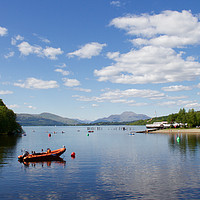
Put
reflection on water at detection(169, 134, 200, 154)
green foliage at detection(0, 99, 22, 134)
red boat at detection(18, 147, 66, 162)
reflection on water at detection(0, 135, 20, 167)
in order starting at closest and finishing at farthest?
red boat at detection(18, 147, 66, 162) → reflection on water at detection(0, 135, 20, 167) → reflection on water at detection(169, 134, 200, 154) → green foliage at detection(0, 99, 22, 134)

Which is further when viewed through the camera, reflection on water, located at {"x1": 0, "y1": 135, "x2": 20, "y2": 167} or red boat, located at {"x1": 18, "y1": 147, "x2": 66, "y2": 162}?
reflection on water, located at {"x1": 0, "y1": 135, "x2": 20, "y2": 167}

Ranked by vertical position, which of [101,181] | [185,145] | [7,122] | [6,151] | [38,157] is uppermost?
[7,122]

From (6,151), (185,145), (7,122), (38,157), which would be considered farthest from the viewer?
(7,122)

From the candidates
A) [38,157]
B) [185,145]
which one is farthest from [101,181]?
[185,145]

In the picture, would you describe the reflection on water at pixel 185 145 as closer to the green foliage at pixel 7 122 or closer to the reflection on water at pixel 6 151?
the reflection on water at pixel 6 151

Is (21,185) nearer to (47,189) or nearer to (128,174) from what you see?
(47,189)

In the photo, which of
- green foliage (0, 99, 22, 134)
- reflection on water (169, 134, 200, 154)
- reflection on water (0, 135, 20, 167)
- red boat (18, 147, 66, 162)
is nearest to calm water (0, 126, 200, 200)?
red boat (18, 147, 66, 162)

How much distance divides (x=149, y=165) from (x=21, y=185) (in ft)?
92.4

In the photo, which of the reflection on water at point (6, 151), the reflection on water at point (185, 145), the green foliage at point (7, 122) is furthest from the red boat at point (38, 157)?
the green foliage at point (7, 122)

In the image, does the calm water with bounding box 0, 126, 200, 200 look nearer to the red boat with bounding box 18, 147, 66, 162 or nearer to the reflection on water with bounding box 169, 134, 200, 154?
the red boat with bounding box 18, 147, 66, 162

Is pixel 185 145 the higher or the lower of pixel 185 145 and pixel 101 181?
the lower

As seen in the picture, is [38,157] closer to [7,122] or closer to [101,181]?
[101,181]

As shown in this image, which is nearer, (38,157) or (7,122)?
(38,157)

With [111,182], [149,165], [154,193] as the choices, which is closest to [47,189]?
[111,182]
